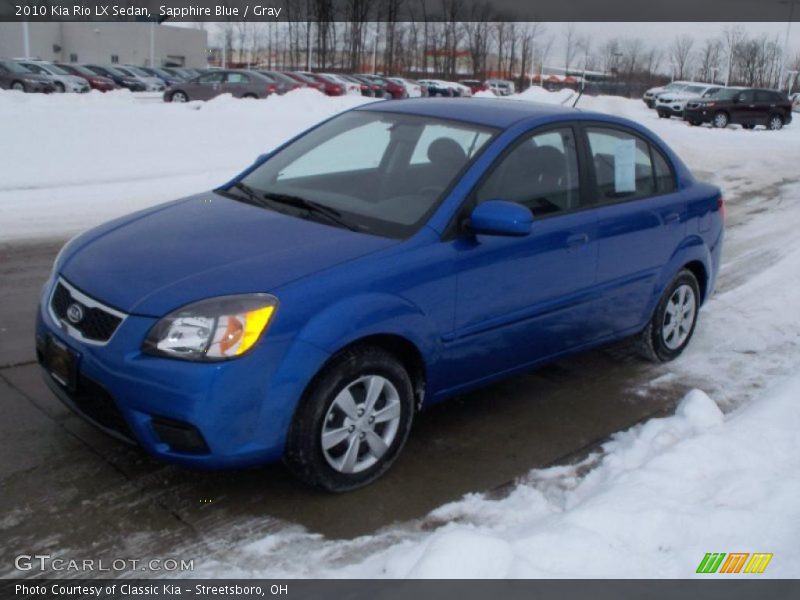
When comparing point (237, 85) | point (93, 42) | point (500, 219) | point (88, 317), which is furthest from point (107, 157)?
point (93, 42)

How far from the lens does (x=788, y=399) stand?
4.84 meters

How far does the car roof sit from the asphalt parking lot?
1597 mm

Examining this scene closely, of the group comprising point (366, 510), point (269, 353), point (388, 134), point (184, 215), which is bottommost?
point (366, 510)

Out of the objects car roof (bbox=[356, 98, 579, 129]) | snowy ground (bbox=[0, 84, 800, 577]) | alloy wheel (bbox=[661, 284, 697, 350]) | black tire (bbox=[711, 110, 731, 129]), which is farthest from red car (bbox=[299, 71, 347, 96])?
car roof (bbox=[356, 98, 579, 129])

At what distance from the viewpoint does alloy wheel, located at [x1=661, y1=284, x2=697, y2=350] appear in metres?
5.77

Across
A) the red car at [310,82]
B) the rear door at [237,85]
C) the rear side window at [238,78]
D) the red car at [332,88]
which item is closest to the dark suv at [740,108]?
the red car at [332,88]

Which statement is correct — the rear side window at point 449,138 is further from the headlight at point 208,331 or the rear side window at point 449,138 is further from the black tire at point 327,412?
the headlight at point 208,331

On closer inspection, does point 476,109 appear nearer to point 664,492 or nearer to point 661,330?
point 661,330

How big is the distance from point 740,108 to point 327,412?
102ft

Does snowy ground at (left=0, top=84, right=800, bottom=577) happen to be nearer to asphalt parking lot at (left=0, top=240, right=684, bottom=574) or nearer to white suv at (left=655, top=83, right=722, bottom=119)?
asphalt parking lot at (left=0, top=240, right=684, bottom=574)

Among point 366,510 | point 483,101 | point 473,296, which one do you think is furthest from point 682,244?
point 366,510

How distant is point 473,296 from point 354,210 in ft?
2.37

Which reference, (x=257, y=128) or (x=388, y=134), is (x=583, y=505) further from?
(x=257, y=128)

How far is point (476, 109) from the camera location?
494cm
